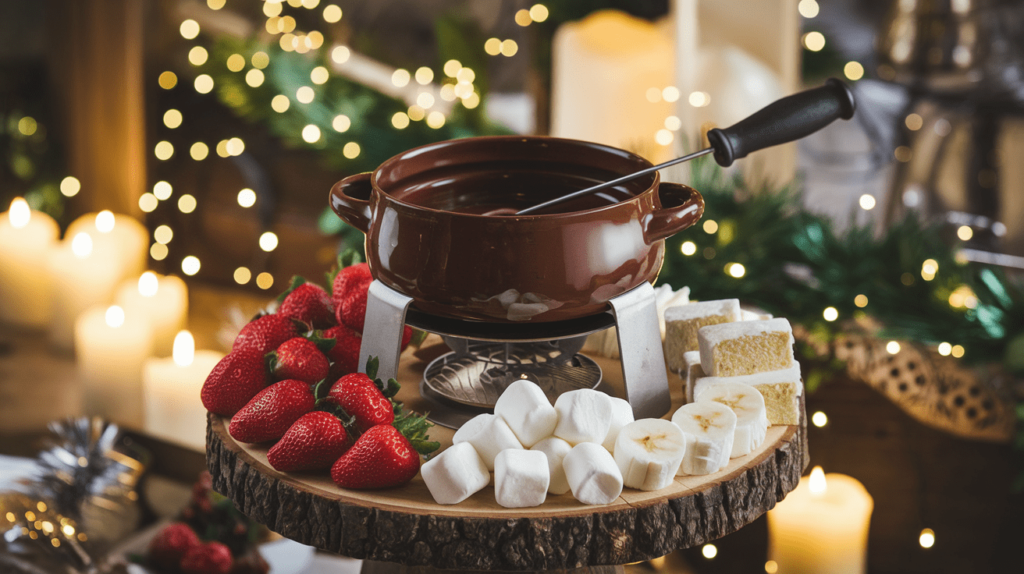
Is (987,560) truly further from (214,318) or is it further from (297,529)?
(214,318)

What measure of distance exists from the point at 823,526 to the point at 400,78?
145 cm

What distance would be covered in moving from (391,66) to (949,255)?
1.42 meters

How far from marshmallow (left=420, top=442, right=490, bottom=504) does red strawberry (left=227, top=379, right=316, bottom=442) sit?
0.14m

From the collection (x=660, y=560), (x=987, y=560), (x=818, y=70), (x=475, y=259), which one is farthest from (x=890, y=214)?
(x=475, y=259)

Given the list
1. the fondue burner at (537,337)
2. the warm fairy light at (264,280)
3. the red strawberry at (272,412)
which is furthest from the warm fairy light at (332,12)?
the red strawberry at (272,412)

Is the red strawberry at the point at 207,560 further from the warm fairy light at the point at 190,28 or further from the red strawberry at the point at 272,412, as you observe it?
the warm fairy light at the point at 190,28

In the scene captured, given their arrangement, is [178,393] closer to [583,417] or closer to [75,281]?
[75,281]

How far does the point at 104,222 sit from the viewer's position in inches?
94.5

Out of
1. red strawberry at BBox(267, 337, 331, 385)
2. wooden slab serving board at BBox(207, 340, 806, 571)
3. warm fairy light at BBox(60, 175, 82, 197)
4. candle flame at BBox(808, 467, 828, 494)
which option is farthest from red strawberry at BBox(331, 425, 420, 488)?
warm fairy light at BBox(60, 175, 82, 197)

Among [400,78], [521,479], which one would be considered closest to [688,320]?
[521,479]

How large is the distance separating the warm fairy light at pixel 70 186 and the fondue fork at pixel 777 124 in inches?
81.6

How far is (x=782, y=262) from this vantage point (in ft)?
5.06

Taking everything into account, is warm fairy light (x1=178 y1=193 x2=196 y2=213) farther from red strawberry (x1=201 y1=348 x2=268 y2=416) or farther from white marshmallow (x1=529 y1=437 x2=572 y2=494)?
white marshmallow (x1=529 y1=437 x2=572 y2=494)

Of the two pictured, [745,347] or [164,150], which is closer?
[745,347]
